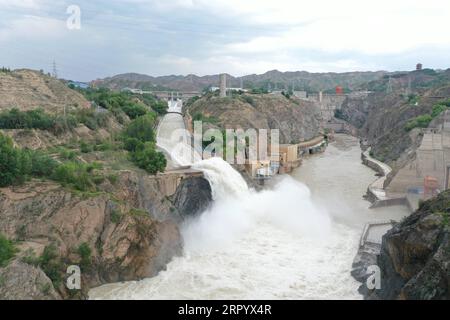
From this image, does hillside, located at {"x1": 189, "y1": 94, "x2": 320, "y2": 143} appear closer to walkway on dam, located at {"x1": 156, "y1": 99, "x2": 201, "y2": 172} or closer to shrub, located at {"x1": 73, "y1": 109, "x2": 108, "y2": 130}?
walkway on dam, located at {"x1": 156, "y1": 99, "x2": 201, "y2": 172}

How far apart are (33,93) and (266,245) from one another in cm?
2438

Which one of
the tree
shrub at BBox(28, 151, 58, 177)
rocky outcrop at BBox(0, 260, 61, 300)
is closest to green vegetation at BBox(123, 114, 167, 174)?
shrub at BBox(28, 151, 58, 177)

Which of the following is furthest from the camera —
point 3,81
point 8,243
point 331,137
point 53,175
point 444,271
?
point 331,137

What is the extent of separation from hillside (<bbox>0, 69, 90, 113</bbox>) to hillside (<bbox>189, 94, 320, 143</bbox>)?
1410cm

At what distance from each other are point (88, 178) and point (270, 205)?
13.1 metres

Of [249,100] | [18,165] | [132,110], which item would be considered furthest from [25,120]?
[249,100]

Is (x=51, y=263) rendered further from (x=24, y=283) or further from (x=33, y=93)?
(x=33, y=93)

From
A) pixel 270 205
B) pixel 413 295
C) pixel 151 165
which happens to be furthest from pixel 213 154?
pixel 413 295

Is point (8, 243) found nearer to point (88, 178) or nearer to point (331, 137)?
point (88, 178)

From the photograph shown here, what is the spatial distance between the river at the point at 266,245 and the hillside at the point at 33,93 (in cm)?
1489

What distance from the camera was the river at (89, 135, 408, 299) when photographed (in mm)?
15992

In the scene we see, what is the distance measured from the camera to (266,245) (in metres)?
21.2

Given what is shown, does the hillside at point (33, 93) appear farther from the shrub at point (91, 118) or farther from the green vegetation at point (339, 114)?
the green vegetation at point (339, 114)
